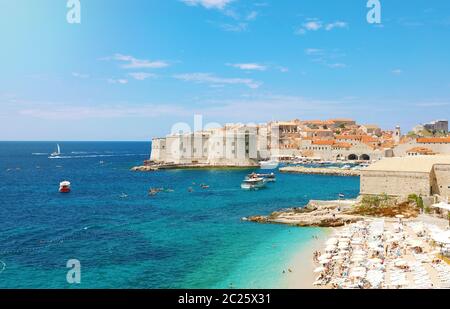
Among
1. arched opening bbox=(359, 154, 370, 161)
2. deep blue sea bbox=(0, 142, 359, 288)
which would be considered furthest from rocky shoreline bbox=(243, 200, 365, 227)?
arched opening bbox=(359, 154, 370, 161)

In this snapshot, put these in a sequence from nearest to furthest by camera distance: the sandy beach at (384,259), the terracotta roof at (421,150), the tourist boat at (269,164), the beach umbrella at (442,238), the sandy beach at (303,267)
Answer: the sandy beach at (384,259) → the sandy beach at (303,267) → the beach umbrella at (442,238) → the terracotta roof at (421,150) → the tourist boat at (269,164)

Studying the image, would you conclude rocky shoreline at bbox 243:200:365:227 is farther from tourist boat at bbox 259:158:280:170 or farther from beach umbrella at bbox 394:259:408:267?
tourist boat at bbox 259:158:280:170

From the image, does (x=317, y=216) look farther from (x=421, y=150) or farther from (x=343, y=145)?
(x=343, y=145)

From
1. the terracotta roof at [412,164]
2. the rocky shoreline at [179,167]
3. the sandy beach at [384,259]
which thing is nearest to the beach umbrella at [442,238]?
the sandy beach at [384,259]

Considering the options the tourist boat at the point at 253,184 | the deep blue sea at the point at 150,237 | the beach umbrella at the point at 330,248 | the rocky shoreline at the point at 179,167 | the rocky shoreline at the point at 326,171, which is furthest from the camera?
the rocky shoreline at the point at 179,167

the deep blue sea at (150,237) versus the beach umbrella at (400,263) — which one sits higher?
the beach umbrella at (400,263)

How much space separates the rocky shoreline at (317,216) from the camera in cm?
2566

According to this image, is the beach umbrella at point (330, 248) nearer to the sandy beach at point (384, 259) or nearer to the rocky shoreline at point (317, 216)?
the sandy beach at point (384, 259)

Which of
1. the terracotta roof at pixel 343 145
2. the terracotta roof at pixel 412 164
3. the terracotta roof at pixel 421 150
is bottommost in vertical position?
the terracotta roof at pixel 412 164

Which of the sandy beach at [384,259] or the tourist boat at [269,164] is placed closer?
the sandy beach at [384,259]

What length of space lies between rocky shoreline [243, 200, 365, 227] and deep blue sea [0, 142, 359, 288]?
4.43 ft

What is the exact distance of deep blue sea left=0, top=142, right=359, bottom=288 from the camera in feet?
55.7

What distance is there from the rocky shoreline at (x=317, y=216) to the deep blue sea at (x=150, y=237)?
1350 millimetres

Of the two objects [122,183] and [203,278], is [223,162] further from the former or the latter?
[203,278]
